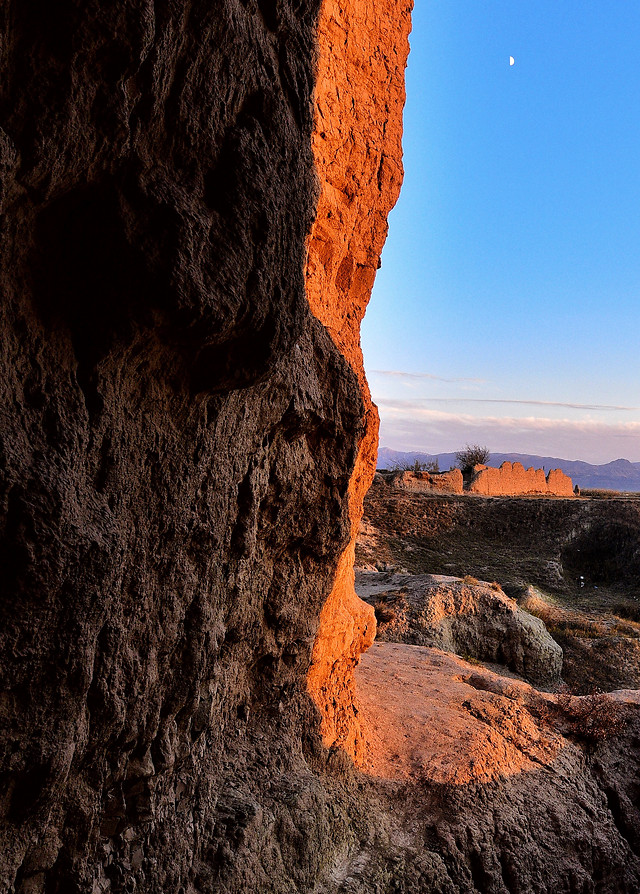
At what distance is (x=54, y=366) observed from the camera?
214 centimetres

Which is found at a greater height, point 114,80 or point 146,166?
point 114,80

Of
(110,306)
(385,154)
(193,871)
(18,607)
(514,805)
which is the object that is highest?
(385,154)

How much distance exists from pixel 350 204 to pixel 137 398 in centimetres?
301

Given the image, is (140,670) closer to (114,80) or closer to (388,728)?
(114,80)

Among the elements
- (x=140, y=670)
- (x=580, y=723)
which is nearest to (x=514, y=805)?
(x=580, y=723)

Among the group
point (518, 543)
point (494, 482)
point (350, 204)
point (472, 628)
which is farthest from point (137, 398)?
point (494, 482)

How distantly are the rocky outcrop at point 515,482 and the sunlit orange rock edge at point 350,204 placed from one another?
22.3 m

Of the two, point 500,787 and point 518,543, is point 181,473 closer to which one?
point 500,787

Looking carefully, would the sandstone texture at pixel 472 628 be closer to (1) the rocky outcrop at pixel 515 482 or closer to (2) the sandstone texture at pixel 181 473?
(2) the sandstone texture at pixel 181 473

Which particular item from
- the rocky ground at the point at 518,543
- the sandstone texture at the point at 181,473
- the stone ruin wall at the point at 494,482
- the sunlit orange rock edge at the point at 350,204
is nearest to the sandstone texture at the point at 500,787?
the sandstone texture at the point at 181,473

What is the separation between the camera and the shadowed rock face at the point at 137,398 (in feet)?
6.35

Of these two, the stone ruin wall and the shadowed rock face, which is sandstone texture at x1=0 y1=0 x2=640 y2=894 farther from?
the stone ruin wall

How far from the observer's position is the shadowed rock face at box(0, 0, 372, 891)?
194 centimetres

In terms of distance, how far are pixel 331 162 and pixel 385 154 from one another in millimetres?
845
